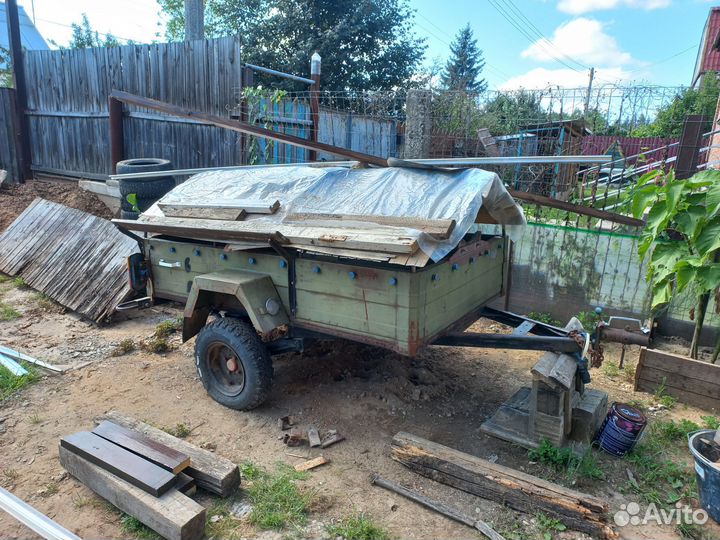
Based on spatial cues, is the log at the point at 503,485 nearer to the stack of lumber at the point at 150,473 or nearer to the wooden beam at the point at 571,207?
the stack of lumber at the point at 150,473

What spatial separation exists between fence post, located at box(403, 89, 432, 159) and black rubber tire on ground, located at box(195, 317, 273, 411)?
4.23 m

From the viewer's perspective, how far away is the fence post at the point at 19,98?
35.2 feet

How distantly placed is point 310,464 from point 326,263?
1407mm

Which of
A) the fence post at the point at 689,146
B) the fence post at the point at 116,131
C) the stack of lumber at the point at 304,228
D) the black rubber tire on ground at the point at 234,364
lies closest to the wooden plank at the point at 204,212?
the stack of lumber at the point at 304,228

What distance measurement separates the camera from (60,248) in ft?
22.7

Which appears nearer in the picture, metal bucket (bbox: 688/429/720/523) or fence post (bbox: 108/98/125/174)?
metal bucket (bbox: 688/429/720/523)

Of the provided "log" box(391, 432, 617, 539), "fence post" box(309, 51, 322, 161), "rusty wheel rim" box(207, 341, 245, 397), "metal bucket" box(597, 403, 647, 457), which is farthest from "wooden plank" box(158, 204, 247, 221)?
"fence post" box(309, 51, 322, 161)

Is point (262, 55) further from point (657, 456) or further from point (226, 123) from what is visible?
point (657, 456)

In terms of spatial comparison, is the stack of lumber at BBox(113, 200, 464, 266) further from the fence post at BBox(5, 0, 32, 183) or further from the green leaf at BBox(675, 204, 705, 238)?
the fence post at BBox(5, 0, 32, 183)

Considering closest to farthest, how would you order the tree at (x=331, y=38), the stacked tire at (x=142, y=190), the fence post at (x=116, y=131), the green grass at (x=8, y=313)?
the green grass at (x=8, y=313) < the stacked tire at (x=142, y=190) < the fence post at (x=116, y=131) < the tree at (x=331, y=38)

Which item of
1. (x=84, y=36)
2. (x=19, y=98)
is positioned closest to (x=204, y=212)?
(x=19, y=98)

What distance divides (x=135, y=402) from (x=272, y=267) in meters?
1.79

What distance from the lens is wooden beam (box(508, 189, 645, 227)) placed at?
434cm

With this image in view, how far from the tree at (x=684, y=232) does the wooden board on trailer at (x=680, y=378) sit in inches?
14.4
